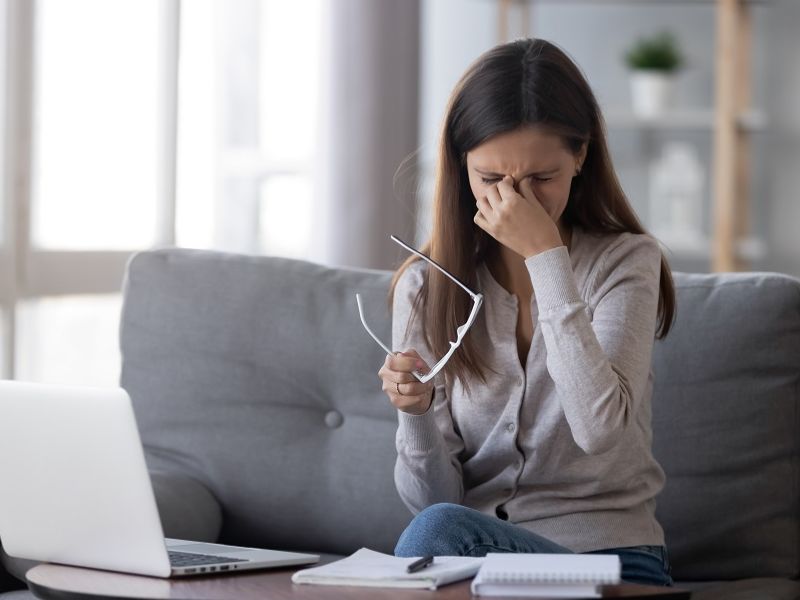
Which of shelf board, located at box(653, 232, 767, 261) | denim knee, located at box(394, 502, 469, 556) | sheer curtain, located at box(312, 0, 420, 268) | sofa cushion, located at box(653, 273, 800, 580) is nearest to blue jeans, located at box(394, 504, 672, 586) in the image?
denim knee, located at box(394, 502, 469, 556)

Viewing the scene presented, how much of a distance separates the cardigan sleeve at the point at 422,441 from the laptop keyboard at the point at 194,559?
375mm

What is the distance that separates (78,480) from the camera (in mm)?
1221

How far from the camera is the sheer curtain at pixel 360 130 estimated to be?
117 inches

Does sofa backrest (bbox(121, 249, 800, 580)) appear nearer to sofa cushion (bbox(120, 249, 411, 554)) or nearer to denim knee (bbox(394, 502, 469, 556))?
sofa cushion (bbox(120, 249, 411, 554))

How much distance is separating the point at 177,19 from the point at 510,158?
1850 mm

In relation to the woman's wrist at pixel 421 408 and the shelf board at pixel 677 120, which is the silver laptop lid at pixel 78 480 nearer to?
the woman's wrist at pixel 421 408

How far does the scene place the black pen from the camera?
116 centimetres

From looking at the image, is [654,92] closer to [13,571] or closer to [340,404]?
[340,404]

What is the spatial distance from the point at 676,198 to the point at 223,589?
3.17 meters

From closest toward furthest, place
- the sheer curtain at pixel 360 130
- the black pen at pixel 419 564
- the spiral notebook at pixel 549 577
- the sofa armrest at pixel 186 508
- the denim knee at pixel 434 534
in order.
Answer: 1. the spiral notebook at pixel 549 577
2. the black pen at pixel 419 564
3. the denim knee at pixel 434 534
4. the sofa armrest at pixel 186 508
5. the sheer curtain at pixel 360 130

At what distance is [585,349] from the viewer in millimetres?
1430

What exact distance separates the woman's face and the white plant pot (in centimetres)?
246

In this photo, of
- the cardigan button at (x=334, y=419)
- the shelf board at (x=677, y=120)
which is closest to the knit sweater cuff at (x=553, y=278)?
the cardigan button at (x=334, y=419)

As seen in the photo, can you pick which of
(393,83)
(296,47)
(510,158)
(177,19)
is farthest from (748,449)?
(296,47)
